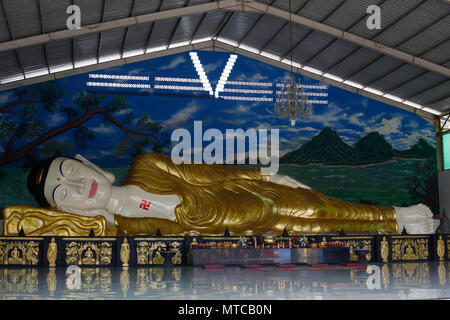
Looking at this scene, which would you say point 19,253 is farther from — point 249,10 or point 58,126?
point 249,10

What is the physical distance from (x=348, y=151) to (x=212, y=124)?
4.26 meters

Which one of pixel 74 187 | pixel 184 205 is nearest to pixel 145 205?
pixel 184 205

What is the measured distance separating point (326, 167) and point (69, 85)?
771cm

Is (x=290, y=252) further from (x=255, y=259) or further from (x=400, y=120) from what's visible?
(x=400, y=120)

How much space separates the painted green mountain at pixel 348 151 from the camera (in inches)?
623

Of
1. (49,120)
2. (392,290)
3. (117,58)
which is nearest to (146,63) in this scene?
(117,58)

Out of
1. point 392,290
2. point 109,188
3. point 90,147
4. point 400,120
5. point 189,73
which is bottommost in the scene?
point 392,290

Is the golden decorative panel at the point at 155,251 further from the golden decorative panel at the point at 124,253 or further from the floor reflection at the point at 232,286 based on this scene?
the floor reflection at the point at 232,286

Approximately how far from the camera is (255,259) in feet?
30.3

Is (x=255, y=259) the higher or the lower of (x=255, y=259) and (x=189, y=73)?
the lower

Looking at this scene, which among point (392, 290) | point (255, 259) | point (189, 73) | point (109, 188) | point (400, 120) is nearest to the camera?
point (392, 290)

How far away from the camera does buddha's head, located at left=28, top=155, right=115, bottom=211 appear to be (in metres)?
11.3

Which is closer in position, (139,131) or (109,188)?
(109,188)

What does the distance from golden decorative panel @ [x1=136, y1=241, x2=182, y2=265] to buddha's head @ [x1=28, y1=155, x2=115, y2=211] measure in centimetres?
210
